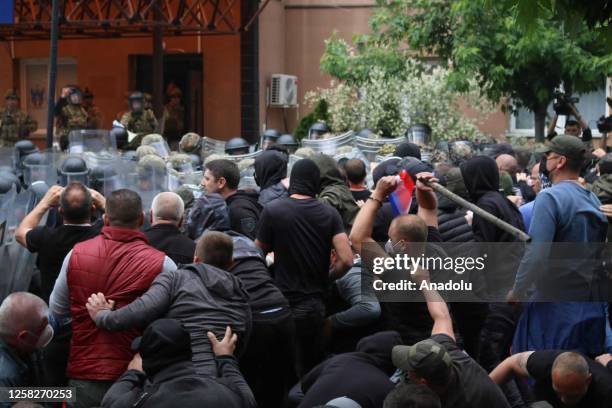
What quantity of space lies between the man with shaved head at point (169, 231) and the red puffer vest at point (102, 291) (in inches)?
25.1

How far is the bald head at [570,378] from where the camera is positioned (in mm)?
5750

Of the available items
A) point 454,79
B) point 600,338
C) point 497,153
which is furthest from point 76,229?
point 454,79

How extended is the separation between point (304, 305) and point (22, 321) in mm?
2054

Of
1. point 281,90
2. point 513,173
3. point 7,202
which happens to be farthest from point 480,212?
point 281,90

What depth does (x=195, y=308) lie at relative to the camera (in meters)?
5.80

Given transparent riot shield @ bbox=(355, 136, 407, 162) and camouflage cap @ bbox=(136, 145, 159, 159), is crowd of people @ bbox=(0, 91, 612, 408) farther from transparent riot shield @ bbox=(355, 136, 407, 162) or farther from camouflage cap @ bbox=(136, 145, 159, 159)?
transparent riot shield @ bbox=(355, 136, 407, 162)

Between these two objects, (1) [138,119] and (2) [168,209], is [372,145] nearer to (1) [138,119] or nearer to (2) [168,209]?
(1) [138,119]

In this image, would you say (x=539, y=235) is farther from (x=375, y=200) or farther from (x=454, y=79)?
(x=454, y=79)

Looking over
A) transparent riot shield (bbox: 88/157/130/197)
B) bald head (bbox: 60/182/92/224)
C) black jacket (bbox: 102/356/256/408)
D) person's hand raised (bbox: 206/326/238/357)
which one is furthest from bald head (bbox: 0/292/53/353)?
transparent riot shield (bbox: 88/157/130/197)

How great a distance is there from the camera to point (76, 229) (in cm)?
671

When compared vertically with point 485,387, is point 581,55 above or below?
above

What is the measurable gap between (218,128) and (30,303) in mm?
18285

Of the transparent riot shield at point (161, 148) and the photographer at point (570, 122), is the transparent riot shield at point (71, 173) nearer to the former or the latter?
the transparent riot shield at point (161, 148)

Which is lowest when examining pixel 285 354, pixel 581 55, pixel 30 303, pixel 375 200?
pixel 285 354
